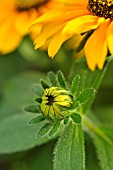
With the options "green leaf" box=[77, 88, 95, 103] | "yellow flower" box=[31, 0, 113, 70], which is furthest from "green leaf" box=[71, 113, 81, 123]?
"yellow flower" box=[31, 0, 113, 70]

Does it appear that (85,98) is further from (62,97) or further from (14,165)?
(14,165)

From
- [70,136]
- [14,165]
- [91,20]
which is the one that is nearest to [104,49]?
[91,20]

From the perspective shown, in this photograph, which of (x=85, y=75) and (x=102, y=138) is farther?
(x=102, y=138)

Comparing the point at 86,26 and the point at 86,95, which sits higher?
the point at 86,26

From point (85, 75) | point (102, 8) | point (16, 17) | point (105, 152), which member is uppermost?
point (102, 8)

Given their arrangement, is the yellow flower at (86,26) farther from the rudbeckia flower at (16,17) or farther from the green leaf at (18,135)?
the rudbeckia flower at (16,17)

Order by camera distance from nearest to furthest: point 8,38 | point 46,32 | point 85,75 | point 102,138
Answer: point 46,32
point 85,75
point 102,138
point 8,38

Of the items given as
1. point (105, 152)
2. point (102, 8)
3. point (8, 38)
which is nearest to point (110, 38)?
point (102, 8)

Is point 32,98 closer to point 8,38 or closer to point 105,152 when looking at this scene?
point 8,38

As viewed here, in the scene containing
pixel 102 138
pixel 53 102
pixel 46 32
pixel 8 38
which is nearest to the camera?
pixel 53 102
